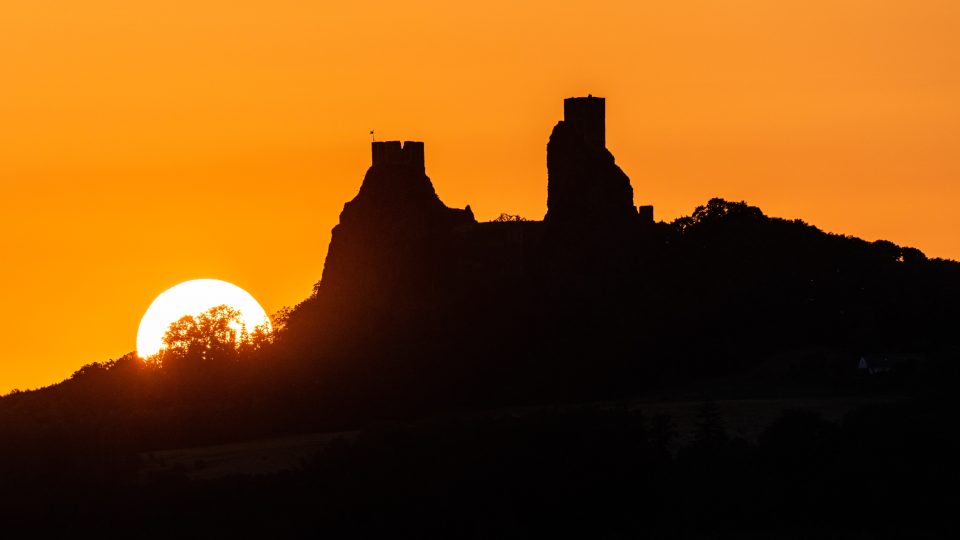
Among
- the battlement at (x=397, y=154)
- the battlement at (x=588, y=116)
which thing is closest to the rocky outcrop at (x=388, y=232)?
the battlement at (x=397, y=154)

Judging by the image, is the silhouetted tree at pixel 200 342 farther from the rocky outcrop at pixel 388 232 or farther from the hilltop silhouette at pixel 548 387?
the rocky outcrop at pixel 388 232

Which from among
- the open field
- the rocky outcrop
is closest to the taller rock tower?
the rocky outcrop

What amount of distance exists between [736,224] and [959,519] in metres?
40.9

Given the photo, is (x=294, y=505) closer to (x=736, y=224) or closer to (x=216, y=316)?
(x=216, y=316)

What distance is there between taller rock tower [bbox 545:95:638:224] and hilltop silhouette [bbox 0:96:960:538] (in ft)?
0.30

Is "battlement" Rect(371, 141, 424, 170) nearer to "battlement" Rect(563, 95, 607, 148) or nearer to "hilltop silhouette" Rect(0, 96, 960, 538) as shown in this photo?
"hilltop silhouette" Rect(0, 96, 960, 538)

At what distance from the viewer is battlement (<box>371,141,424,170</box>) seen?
495 ft

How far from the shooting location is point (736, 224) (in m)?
154

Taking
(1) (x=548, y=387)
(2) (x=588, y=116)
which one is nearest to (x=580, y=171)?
(2) (x=588, y=116)

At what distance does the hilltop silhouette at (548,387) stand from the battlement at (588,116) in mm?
93

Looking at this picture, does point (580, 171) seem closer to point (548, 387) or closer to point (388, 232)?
point (388, 232)

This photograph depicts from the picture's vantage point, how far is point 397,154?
15088 centimetres

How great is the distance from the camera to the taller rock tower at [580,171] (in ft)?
488

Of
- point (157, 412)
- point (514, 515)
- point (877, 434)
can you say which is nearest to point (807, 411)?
point (877, 434)
